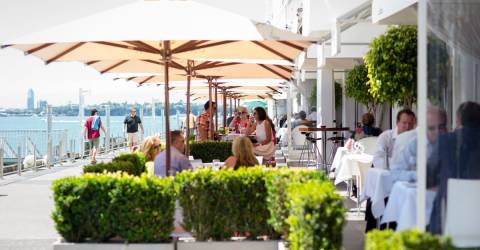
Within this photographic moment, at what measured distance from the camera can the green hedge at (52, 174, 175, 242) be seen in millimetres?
7594

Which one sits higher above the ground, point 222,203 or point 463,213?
point 463,213

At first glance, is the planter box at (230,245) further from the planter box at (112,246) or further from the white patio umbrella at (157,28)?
the white patio umbrella at (157,28)

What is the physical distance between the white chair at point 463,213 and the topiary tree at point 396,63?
159 inches

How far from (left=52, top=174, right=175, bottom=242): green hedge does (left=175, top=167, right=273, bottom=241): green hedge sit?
188 millimetres

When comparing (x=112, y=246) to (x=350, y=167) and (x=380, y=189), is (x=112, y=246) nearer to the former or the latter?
(x=380, y=189)

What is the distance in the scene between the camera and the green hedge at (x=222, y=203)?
772cm

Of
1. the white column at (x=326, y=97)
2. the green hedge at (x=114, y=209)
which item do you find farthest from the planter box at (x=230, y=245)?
the white column at (x=326, y=97)

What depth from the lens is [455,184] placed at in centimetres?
597

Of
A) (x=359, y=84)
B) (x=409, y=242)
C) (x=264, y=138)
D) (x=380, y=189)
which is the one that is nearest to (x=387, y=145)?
(x=380, y=189)

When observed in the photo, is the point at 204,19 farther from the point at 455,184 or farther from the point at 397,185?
the point at 455,184

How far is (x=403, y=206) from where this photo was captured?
741 centimetres

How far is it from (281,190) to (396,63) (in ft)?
10.6

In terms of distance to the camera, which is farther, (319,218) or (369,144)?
(369,144)

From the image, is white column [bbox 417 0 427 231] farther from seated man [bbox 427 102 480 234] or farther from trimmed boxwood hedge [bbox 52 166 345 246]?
trimmed boxwood hedge [bbox 52 166 345 246]
